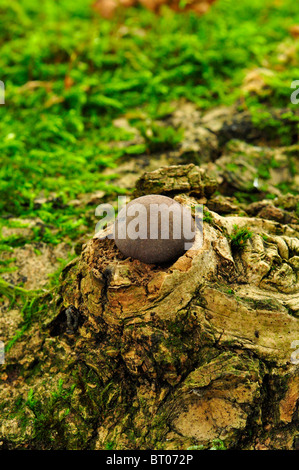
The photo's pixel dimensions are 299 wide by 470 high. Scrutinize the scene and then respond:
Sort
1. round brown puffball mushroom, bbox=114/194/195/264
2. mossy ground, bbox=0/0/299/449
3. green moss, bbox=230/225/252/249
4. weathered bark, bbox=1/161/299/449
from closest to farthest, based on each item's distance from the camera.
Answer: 1. weathered bark, bbox=1/161/299/449
2. round brown puffball mushroom, bbox=114/194/195/264
3. green moss, bbox=230/225/252/249
4. mossy ground, bbox=0/0/299/449

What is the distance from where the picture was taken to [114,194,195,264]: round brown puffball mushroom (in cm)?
296

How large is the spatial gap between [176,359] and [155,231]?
927 millimetres

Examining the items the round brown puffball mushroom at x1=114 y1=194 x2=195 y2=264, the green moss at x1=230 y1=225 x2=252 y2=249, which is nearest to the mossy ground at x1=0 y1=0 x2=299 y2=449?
the green moss at x1=230 y1=225 x2=252 y2=249

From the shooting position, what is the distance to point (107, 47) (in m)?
7.78

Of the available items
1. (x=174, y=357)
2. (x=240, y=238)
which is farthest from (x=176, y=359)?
(x=240, y=238)

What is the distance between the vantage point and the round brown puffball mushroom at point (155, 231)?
9.71 ft

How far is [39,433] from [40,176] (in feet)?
11.2

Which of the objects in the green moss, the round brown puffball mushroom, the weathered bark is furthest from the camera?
the green moss

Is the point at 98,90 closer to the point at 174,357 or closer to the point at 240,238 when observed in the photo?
the point at 240,238

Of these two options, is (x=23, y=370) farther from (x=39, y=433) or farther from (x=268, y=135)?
(x=268, y=135)

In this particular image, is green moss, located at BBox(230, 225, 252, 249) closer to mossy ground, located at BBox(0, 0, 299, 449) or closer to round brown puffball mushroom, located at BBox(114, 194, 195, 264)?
mossy ground, located at BBox(0, 0, 299, 449)

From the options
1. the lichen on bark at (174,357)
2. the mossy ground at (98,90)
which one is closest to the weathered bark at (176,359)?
the lichen on bark at (174,357)

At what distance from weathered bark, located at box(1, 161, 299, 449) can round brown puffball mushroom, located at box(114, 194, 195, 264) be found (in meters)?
0.11

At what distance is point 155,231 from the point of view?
295cm
